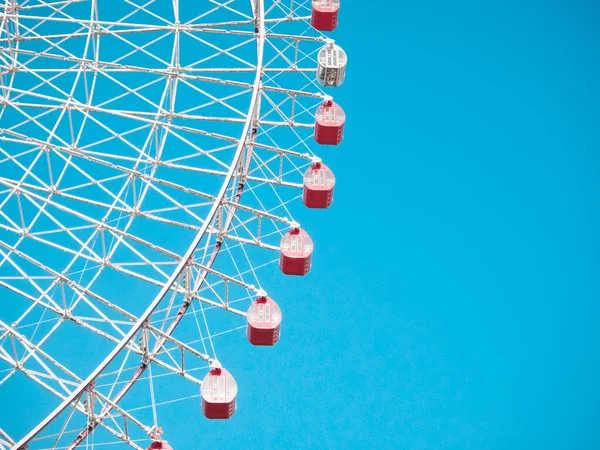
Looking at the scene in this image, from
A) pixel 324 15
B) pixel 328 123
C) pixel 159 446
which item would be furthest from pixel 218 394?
pixel 324 15

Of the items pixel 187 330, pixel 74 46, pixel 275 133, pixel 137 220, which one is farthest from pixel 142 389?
pixel 74 46

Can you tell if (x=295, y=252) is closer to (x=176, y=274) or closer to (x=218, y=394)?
(x=218, y=394)

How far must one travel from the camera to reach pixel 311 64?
4316cm

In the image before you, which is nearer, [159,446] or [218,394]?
[159,446]

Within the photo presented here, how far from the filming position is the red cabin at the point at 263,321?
84.1 feet

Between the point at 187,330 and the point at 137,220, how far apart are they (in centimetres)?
467

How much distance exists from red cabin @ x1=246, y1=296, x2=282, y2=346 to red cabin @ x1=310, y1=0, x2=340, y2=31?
27.1 ft

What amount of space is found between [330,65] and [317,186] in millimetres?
3075

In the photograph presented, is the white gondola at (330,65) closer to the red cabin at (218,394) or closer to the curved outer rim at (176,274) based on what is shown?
the curved outer rim at (176,274)

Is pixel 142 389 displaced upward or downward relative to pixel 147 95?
downward

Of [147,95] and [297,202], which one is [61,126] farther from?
[297,202]

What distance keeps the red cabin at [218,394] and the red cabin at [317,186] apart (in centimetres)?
524

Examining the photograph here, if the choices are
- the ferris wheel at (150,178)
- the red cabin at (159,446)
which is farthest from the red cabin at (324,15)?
the red cabin at (159,446)

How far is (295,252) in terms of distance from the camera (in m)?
27.1
